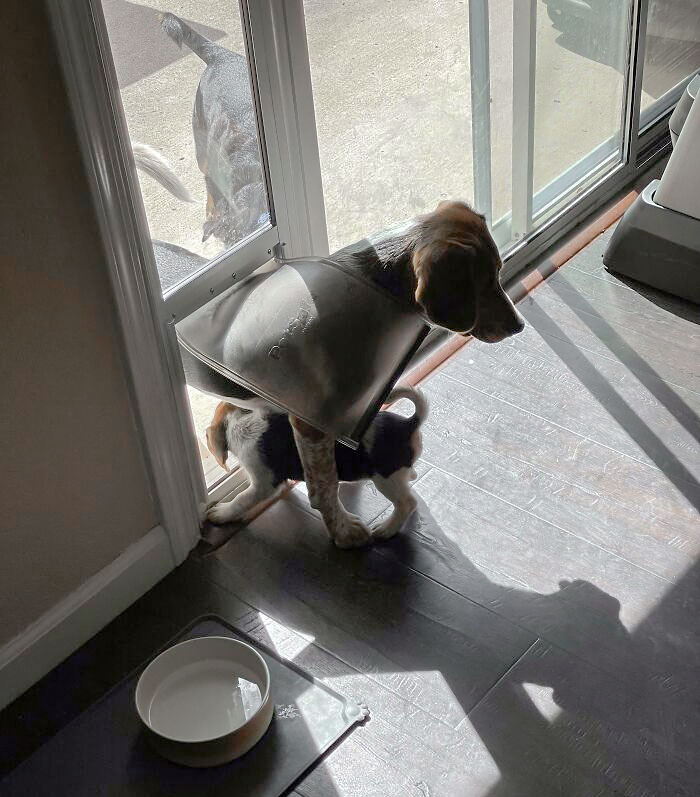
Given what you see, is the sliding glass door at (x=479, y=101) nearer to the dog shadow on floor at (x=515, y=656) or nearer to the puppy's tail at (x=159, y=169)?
the puppy's tail at (x=159, y=169)

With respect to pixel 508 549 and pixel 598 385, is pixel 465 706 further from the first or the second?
pixel 598 385

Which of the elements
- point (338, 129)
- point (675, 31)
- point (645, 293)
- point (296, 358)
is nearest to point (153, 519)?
point (296, 358)

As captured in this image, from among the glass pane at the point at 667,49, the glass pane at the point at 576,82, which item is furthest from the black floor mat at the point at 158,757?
the glass pane at the point at 667,49

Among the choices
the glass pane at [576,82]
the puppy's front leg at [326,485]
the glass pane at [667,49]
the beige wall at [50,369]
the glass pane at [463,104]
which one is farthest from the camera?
the glass pane at [667,49]

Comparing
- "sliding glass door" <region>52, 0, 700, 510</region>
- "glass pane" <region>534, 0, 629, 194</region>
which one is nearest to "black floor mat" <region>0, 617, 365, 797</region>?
"sliding glass door" <region>52, 0, 700, 510</region>

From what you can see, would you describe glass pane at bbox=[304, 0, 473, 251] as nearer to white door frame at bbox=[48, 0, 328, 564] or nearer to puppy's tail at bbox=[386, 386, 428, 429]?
white door frame at bbox=[48, 0, 328, 564]

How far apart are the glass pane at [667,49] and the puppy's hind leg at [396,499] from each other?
6.06 feet

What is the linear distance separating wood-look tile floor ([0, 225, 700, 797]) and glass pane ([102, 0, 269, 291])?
0.65m

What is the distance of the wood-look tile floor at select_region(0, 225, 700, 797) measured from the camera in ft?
5.68

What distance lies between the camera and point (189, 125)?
6.21 feet

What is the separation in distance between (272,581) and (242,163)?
33.7 inches

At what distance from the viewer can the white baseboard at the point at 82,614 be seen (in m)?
1.87

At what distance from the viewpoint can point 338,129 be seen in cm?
230

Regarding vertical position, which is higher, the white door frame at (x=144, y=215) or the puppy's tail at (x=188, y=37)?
the puppy's tail at (x=188, y=37)
